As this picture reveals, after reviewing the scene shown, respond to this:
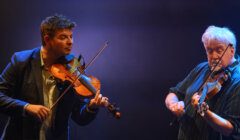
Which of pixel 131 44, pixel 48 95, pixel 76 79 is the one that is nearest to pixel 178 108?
pixel 76 79

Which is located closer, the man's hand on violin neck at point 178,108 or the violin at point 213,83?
the violin at point 213,83

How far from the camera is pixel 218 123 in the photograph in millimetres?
2045

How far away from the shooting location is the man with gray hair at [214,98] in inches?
81.8

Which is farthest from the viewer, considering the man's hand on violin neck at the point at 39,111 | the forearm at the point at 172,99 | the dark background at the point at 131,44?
the dark background at the point at 131,44

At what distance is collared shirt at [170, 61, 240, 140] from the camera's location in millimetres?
2111

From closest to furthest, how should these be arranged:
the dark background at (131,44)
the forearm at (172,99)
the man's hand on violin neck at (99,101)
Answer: the man's hand on violin neck at (99,101) → the forearm at (172,99) → the dark background at (131,44)

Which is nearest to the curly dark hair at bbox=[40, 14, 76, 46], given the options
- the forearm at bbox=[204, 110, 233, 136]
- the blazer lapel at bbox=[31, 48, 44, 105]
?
the blazer lapel at bbox=[31, 48, 44, 105]

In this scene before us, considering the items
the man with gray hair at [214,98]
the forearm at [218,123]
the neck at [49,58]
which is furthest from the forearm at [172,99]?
the neck at [49,58]

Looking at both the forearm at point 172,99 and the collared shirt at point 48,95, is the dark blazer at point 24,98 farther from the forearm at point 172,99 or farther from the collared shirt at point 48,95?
the forearm at point 172,99

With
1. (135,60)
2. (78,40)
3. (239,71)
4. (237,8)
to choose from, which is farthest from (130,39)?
(239,71)

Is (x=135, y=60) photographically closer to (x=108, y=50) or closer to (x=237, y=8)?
(x=108, y=50)

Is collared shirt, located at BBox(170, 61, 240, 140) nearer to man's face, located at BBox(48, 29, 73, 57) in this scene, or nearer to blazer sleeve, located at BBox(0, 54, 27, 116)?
man's face, located at BBox(48, 29, 73, 57)

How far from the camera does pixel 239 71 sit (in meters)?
2.22

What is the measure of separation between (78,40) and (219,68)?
1213 millimetres
